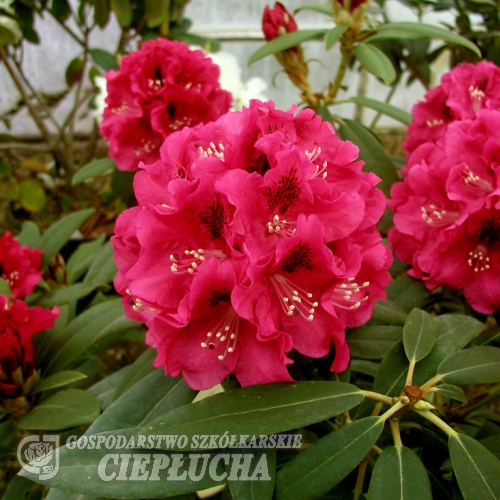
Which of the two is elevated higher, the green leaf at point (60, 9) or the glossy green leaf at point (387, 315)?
the green leaf at point (60, 9)

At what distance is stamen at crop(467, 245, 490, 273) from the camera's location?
777 mm

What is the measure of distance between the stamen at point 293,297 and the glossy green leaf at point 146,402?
198mm

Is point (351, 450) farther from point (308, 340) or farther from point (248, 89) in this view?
Result: point (248, 89)

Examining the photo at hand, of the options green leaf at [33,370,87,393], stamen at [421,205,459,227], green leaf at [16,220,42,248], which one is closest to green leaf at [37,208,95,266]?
green leaf at [16,220,42,248]

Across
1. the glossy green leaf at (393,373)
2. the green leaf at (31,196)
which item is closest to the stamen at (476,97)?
the glossy green leaf at (393,373)

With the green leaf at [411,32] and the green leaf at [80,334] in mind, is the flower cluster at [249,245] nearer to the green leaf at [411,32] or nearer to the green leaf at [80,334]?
the green leaf at [80,334]

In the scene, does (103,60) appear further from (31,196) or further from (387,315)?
(387,315)

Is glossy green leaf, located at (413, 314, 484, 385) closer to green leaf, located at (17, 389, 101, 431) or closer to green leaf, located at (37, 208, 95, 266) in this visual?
green leaf, located at (17, 389, 101, 431)

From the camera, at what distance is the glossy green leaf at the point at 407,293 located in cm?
88

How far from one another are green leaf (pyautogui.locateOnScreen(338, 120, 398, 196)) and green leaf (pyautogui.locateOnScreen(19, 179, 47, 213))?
1329 mm

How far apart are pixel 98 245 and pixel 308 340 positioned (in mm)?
798

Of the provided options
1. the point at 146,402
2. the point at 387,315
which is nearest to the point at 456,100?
the point at 387,315

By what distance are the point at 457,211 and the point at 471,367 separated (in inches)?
11.7

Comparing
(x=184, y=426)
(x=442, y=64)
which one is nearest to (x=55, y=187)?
(x=184, y=426)
